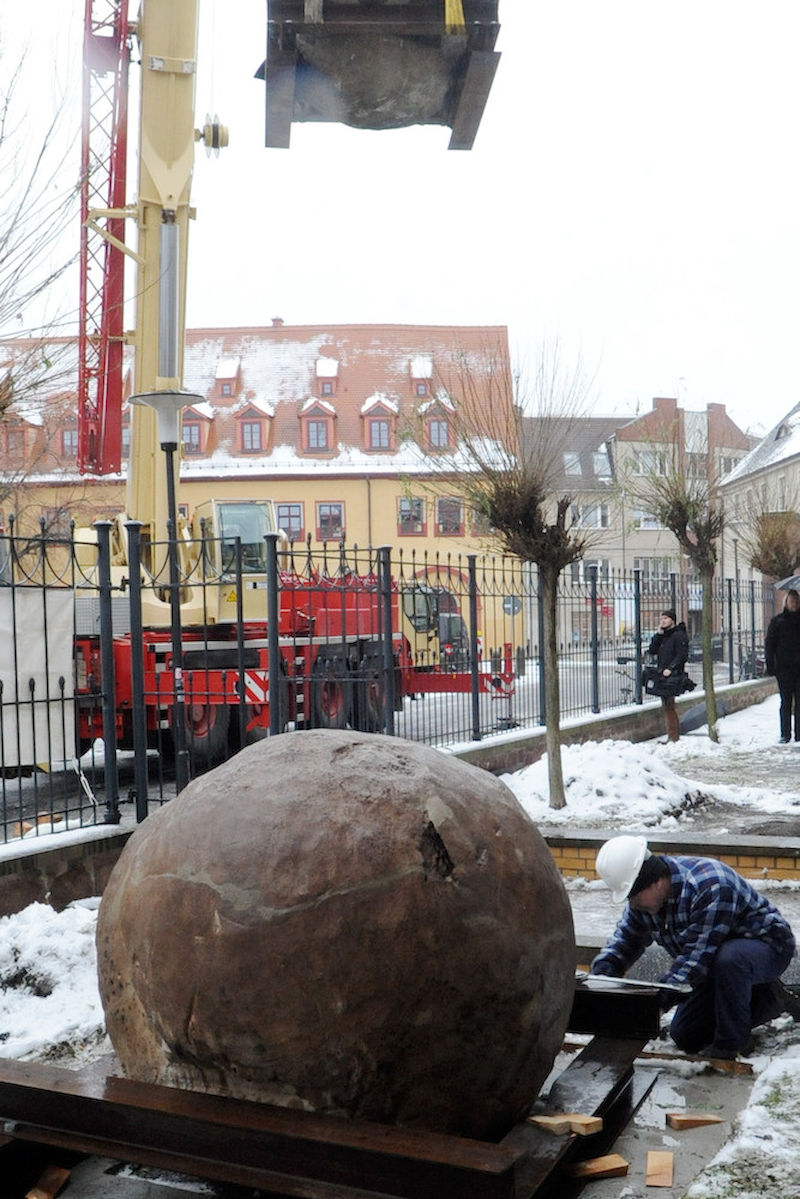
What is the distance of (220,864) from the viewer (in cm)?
372

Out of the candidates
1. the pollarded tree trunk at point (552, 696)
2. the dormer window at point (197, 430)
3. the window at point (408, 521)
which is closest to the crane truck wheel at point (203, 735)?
the pollarded tree trunk at point (552, 696)

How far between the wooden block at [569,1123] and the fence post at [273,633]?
5.61 metres

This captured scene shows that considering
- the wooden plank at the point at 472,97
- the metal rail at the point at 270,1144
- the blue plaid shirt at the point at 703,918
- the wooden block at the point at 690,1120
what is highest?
the wooden plank at the point at 472,97

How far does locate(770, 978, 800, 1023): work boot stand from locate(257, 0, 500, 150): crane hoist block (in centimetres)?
366

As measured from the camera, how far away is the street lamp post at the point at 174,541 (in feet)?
29.8

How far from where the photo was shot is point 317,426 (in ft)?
148

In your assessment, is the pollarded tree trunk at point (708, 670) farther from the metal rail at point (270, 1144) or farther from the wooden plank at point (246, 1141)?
the wooden plank at point (246, 1141)

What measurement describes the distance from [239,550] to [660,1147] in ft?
19.7

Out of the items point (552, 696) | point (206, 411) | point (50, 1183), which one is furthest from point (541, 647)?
point (206, 411)

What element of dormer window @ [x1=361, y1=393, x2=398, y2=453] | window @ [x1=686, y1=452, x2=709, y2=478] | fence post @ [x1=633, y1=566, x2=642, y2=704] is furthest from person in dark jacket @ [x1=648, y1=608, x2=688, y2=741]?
dormer window @ [x1=361, y1=393, x2=398, y2=453]

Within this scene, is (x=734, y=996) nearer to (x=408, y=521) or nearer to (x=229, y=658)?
(x=229, y=658)

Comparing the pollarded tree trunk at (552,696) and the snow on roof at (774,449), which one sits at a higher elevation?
the snow on roof at (774,449)

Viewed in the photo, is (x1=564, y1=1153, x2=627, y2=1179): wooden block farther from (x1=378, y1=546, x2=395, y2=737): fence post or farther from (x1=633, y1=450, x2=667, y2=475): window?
(x1=633, y1=450, x2=667, y2=475): window

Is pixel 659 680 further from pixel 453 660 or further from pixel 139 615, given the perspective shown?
pixel 139 615
